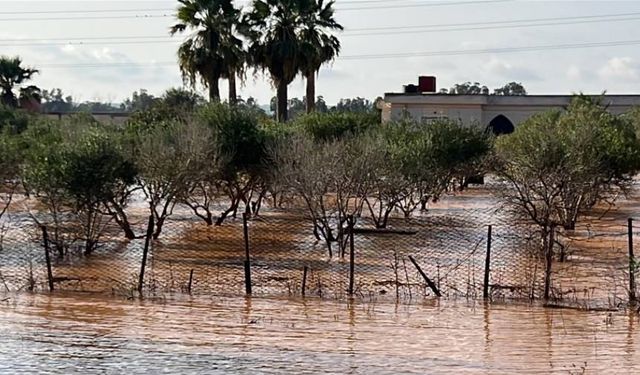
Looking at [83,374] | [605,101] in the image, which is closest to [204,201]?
[83,374]

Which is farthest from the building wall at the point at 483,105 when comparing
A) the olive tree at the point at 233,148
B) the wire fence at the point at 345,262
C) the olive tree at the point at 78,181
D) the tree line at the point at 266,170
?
the olive tree at the point at 78,181

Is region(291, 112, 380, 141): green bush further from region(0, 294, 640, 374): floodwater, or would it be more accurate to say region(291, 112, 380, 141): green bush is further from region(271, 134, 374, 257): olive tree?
region(0, 294, 640, 374): floodwater

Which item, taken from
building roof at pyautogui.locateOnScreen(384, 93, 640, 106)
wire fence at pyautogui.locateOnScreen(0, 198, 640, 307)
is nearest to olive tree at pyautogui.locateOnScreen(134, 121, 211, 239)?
wire fence at pyautogui.locateOnScreen(0, 198, 640, 307)

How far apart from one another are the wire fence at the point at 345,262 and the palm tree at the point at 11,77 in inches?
1261

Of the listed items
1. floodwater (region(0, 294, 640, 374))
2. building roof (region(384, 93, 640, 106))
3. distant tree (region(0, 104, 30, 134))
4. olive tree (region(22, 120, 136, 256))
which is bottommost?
floodwater (region(0, 294, 640, 374))

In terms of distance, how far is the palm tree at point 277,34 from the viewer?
45000 mm

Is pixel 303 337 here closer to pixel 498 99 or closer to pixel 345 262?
pixel 345 262

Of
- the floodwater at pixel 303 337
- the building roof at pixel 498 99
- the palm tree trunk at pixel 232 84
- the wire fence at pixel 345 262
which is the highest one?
the building roof at pixel 498 99

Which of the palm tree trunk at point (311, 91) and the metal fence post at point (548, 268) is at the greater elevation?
the palm tree trunk at point (311, 91)

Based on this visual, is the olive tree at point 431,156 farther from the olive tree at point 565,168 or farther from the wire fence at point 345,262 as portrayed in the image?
the olive tree at point 565,168

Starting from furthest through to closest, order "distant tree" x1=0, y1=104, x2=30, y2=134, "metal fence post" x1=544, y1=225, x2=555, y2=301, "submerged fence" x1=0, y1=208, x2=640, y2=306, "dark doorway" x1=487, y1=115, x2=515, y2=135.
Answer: "dark doorway" x1=487, y1=115, x2=515, y2=135, "distant tree" x1=0, y1=104, x2=30, y2=134, "submerged fence" x1=0, y1=208, x2=640, y2=306, "metal fence post" x1=544, y1=225, x2=555, y2=301

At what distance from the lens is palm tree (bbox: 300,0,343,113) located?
45.5 meters

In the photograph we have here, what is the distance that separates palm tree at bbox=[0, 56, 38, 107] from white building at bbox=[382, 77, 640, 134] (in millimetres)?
21810

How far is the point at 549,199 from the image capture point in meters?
26.5
